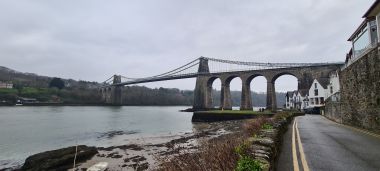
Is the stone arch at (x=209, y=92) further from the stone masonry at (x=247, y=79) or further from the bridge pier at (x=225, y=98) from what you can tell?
the bridge pier at (x=225, y=98)

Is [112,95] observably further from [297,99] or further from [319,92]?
[319,92]

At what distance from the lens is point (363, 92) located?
14.2 metres

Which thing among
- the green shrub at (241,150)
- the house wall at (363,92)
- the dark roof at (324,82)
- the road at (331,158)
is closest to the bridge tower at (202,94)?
the dark roof at (324,82)

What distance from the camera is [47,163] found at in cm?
1469

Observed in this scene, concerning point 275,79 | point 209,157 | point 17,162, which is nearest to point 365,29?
point 209,157

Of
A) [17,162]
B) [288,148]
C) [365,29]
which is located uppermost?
[365,29]

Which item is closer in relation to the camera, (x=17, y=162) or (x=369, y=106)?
(x=369, y=106)

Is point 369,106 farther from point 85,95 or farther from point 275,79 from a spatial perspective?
point 85,95

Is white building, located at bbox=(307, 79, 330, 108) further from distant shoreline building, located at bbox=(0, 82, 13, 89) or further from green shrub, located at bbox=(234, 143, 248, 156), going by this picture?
distant shoreline building, located at bbox=(0, 82, 13, 89)

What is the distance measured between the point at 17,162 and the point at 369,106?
2187 cm

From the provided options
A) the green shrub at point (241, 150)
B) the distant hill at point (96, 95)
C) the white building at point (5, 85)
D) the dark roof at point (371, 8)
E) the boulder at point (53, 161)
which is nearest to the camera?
the green shrub at point (241, 150)

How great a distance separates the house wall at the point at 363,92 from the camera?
12.4 meters

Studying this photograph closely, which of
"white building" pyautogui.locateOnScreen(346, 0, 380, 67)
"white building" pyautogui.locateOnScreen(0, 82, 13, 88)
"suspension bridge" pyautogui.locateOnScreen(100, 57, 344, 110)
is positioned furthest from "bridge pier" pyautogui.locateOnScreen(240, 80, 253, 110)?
"white building" pyautogui.locateOnScreen(0, 82, 13, 88)

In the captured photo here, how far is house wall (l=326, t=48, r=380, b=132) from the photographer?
12396 mm
